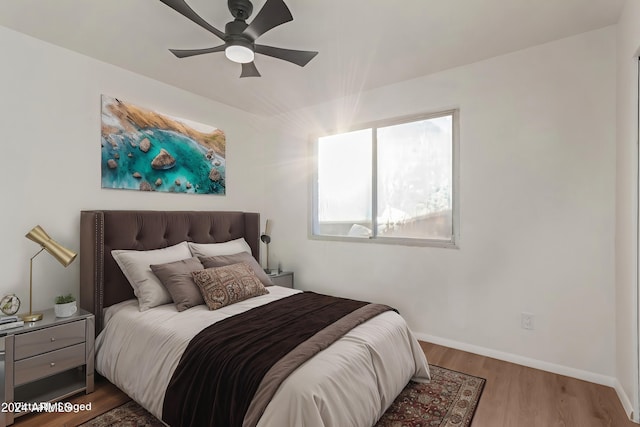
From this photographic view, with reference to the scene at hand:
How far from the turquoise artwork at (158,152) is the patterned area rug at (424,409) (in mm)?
1781

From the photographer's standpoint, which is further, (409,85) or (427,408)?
(409,85)

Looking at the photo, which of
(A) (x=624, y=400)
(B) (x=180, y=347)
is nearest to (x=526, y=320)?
(A) (x=624, y=400)

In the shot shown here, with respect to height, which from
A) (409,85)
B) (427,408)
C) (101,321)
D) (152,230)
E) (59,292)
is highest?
(409,85)

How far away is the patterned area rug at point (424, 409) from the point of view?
185cm

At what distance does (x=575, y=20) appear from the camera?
2154mm

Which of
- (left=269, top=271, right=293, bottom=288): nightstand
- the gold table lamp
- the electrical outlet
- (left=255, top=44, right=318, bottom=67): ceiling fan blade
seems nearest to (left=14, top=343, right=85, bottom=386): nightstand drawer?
the gold table lamp

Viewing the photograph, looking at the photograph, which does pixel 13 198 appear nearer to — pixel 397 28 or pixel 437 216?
pixel 397 28

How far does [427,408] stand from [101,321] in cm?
237

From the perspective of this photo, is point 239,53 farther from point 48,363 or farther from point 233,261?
point 48,363

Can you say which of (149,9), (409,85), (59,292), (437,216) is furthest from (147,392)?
(409,85)

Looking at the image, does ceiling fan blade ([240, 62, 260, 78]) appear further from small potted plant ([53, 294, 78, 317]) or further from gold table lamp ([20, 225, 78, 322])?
small potted plant ([53, 294, 78, 317])

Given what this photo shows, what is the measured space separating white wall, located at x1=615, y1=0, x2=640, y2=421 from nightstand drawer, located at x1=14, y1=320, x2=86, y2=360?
348cm

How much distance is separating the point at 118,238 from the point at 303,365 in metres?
1.98

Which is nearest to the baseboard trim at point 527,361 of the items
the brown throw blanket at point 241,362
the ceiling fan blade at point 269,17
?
the brown throw blanket at point 241,362
